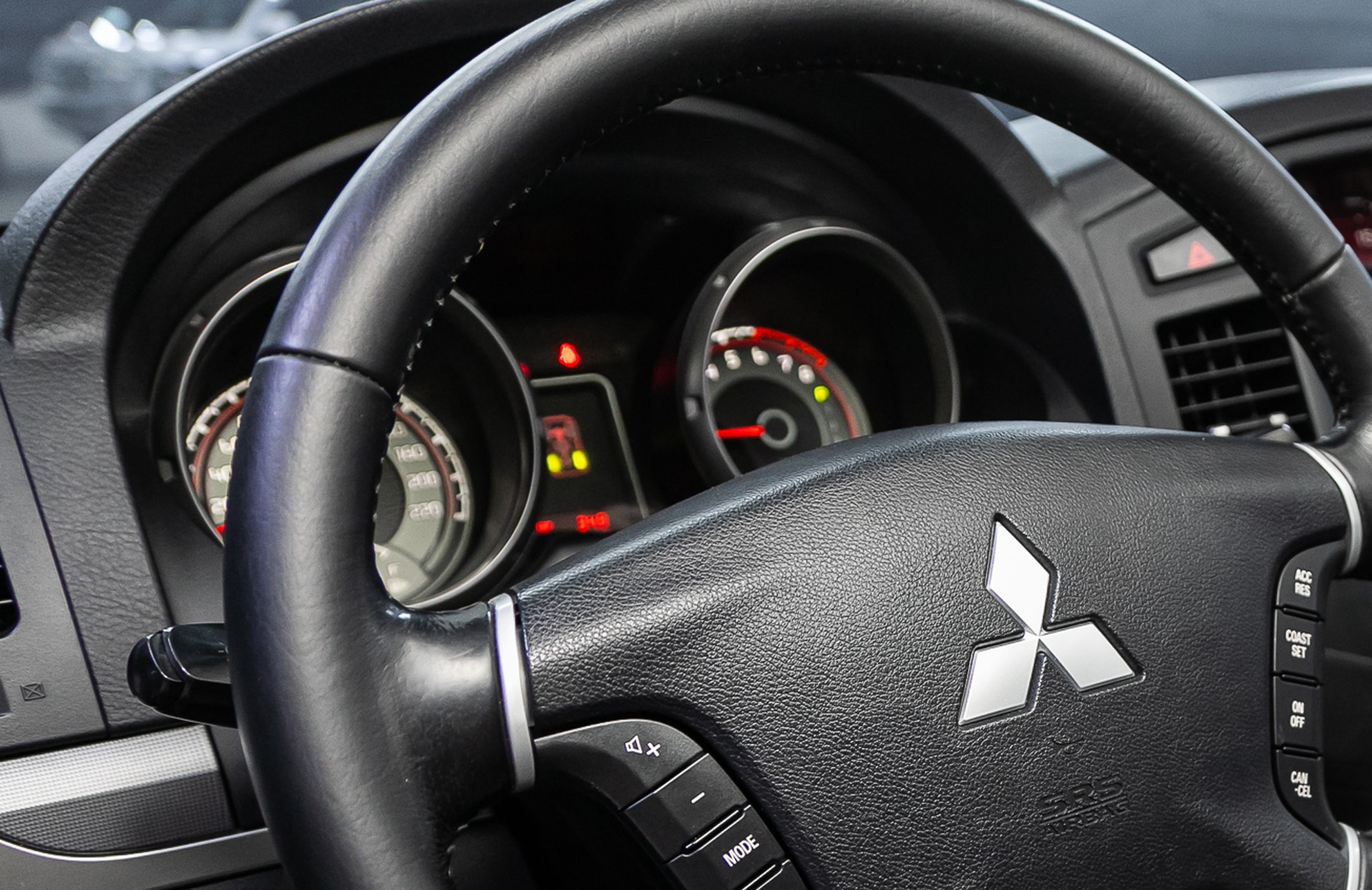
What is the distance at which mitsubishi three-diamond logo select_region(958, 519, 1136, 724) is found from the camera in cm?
72

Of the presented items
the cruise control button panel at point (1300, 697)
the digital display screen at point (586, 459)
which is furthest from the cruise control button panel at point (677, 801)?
the digital display screen at point (586, 459)

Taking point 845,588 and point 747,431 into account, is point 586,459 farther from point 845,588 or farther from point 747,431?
point 845,588

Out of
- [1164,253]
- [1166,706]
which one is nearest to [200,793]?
[1166,706]

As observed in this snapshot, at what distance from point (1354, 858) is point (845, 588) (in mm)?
Answer: 413

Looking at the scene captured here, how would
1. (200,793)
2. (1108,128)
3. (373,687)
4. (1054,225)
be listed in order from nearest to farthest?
(373,687), (1108,128), (200,793), (1054,225)

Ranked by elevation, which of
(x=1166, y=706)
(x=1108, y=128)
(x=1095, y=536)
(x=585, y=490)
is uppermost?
(x=1108, y=128)

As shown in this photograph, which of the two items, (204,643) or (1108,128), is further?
(1108,128)

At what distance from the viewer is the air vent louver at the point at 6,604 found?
0.98 m

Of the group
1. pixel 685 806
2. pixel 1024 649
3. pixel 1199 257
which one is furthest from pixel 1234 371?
pixel 685 806

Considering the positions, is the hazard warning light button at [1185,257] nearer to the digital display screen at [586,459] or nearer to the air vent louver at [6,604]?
the digital display screen at [586,459]

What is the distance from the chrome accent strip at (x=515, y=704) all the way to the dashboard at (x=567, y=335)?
47cm

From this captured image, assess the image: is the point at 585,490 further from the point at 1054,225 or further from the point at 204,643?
the point at 204,643

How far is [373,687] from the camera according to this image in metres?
0.58

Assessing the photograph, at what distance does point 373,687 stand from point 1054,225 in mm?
1127
